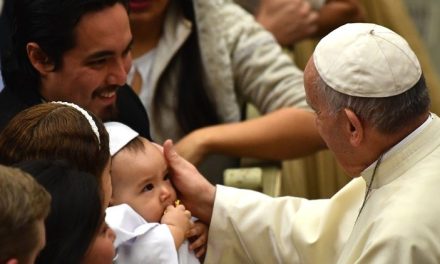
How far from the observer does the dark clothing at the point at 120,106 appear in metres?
2.66

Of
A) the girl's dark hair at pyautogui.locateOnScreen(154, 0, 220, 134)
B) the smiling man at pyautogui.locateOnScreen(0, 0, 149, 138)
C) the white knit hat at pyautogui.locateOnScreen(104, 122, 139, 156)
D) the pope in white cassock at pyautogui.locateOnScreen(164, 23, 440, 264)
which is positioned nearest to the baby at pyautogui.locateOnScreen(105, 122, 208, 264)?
the white knit hat at pyautogui.locateOnScreen(104, 122, 139, 156)

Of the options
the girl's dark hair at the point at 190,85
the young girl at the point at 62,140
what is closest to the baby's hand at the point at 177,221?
the young girl at the point at 62,140

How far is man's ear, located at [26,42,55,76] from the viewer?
266 centimetres

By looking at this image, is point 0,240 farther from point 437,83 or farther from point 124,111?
point 437,83

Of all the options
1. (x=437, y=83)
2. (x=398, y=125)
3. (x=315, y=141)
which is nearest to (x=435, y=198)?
(x=398, y=125)

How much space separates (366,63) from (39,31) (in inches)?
28.1

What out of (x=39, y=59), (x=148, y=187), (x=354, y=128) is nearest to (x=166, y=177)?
(x=148, y=187)

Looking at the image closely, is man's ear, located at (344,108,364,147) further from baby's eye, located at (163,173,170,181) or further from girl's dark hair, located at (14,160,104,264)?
girl's dark hair, located at (14,160,104,264)

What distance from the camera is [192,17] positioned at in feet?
11.8

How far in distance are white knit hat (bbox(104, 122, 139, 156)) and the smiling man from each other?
132 millimetres

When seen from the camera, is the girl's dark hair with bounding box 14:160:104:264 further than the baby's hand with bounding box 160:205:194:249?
No

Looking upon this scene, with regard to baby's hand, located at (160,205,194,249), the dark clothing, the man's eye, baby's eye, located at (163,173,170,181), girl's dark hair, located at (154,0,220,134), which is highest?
the man's eye

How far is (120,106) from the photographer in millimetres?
2836

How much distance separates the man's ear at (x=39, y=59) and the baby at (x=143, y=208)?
0.18 metres
